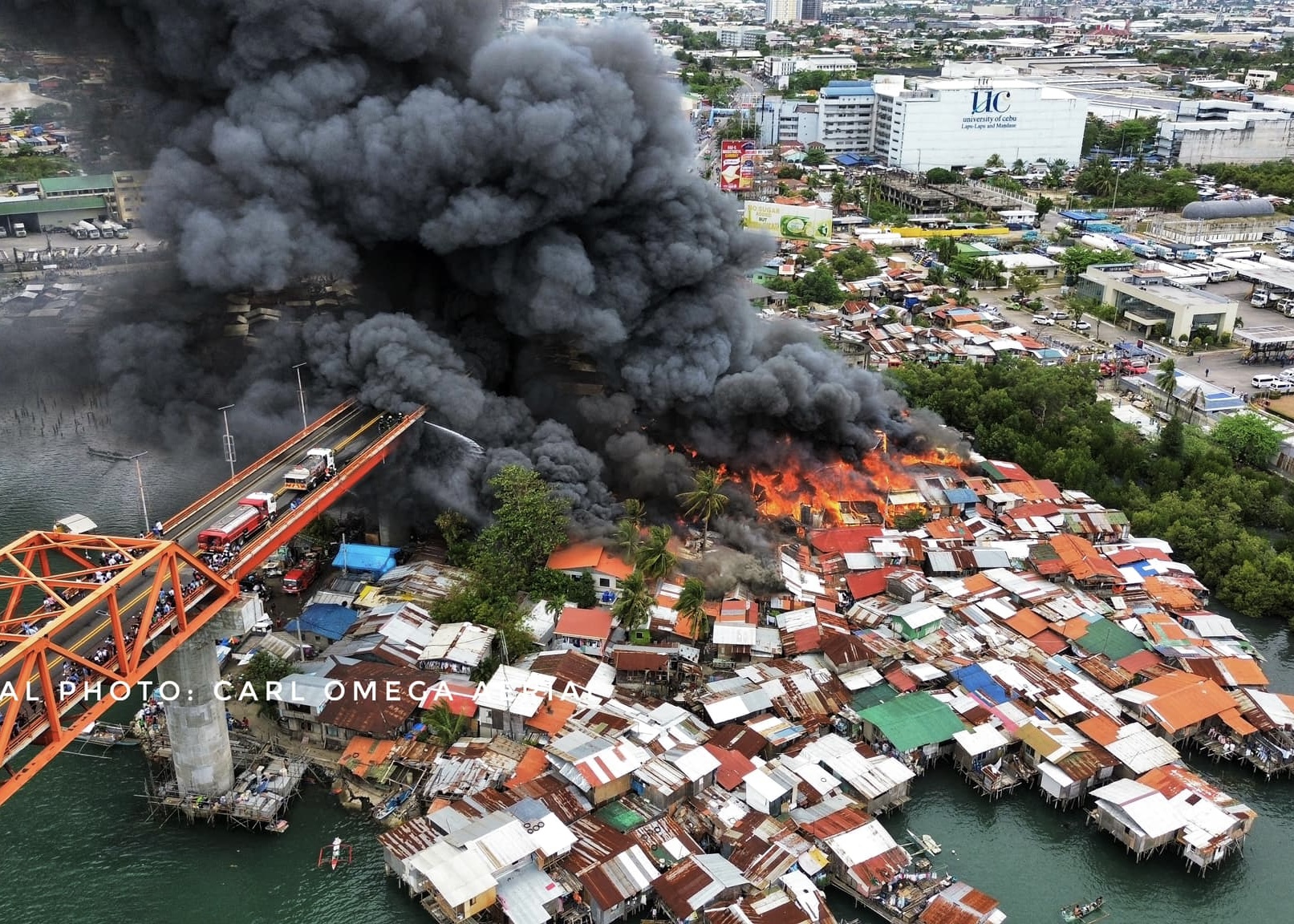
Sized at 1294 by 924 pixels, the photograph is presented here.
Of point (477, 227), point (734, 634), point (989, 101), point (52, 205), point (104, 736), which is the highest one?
point (989, 101)

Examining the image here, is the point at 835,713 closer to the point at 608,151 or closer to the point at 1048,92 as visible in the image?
the point at 608,151

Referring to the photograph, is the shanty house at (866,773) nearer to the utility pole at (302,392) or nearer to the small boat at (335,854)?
the small boat at (335,854)

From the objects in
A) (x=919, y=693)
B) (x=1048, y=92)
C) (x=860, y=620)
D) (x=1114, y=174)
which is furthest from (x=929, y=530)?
(x=1048, y=92)

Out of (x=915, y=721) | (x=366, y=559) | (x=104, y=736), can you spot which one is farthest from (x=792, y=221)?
(x=104, y=736)

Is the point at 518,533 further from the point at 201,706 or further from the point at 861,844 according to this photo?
the point at 861,844

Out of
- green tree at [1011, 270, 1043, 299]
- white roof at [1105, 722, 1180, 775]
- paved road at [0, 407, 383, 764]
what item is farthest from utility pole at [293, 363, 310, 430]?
green tree at [1011, 270, 1043, 299]
